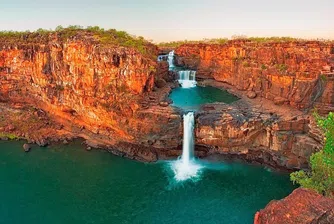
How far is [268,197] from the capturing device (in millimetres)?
26031

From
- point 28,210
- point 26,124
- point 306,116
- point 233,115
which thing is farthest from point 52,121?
point 306,116

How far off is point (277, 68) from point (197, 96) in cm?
1215

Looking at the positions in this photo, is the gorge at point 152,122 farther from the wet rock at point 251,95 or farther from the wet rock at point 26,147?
the wet rock at point 26,147

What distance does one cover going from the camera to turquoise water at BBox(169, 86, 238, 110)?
3903 cm

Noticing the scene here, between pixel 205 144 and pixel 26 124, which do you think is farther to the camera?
pixel 26 124

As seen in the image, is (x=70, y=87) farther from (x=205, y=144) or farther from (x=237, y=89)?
(x=237, y=89)

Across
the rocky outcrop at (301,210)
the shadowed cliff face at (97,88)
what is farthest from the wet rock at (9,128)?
the rocky outcrop at (301,210)

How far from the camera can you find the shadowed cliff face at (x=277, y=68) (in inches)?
1297

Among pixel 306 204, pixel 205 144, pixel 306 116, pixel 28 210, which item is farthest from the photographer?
pixel 205 144

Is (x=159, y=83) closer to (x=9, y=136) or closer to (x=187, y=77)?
(x=187, y=77)

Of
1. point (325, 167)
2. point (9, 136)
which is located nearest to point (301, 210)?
point (325, 167)

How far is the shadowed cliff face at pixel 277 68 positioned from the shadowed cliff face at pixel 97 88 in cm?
1480

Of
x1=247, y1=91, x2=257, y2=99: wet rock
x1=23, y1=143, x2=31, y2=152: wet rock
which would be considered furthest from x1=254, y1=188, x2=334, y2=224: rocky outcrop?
x1=247, y1=91, x2=257, y2=99: wet rock

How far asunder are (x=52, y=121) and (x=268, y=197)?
2997 centimetres
